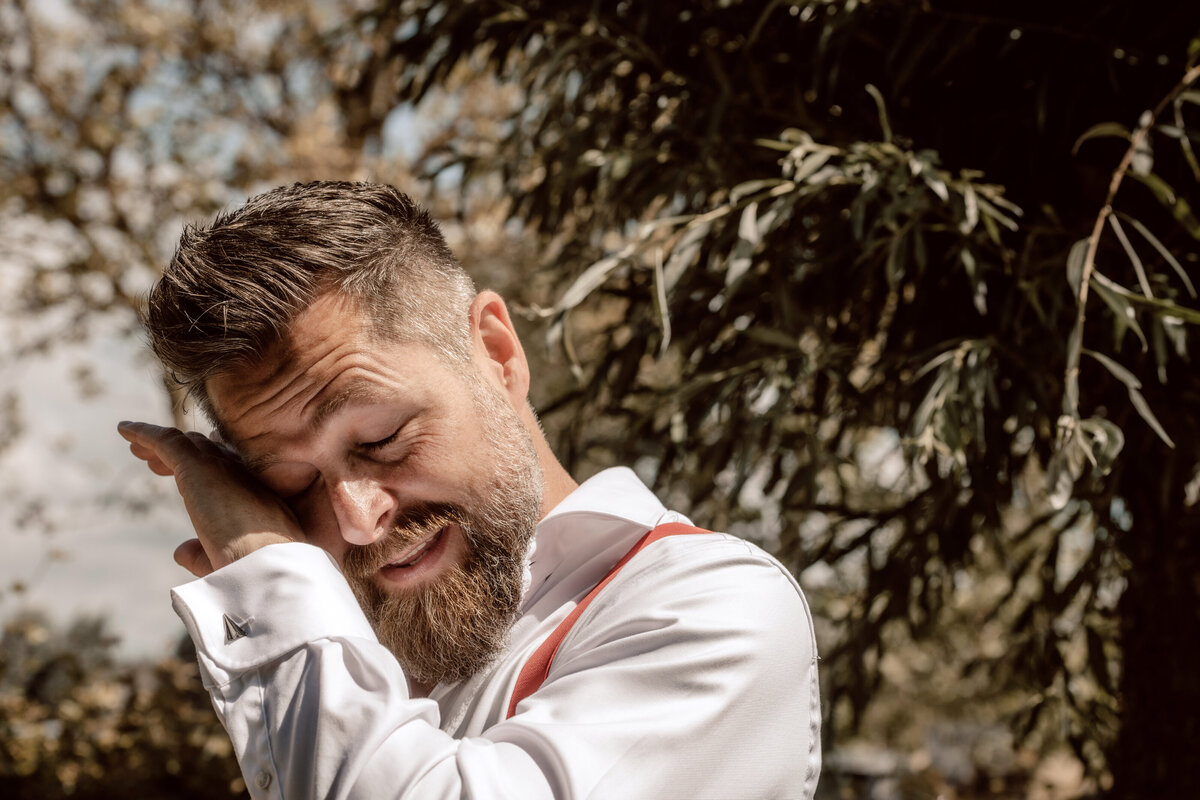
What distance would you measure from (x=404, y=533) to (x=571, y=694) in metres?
0.38

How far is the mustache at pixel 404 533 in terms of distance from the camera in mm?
1282

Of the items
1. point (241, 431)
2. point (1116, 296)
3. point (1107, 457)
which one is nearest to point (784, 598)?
point (241, 431)

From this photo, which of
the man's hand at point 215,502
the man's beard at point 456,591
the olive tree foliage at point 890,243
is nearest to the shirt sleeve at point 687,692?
the man's beard at point 456,591

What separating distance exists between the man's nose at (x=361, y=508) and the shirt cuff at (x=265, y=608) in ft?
0.31

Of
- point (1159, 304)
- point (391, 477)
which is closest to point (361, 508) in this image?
point (391, 477)

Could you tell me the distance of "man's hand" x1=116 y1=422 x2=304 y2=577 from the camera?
119cm

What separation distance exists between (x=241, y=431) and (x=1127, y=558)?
7.52 ft

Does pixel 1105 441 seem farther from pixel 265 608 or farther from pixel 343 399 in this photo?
pixel 265 608

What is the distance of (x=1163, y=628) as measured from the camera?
8.87 ft

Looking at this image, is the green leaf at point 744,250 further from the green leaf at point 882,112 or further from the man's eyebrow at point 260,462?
the man's eyebrow at point 260,462

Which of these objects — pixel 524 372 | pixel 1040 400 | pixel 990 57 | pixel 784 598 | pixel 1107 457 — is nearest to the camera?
pixel 784 598

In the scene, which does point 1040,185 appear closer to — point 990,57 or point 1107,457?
point 990,57

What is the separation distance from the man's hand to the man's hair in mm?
97

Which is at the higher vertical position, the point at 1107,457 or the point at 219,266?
the point at 219,266
